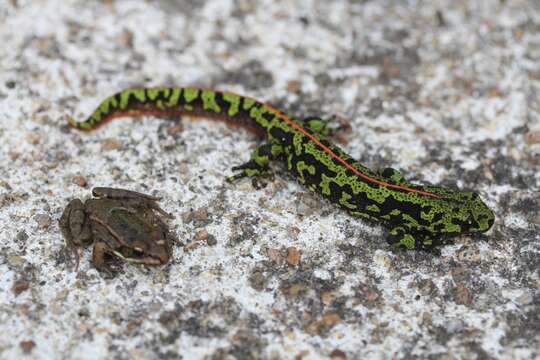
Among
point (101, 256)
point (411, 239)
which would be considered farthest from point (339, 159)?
point (101, 256)

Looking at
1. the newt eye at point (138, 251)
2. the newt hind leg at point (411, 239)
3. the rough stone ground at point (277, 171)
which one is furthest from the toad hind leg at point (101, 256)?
the newt hind leg at point (411, 239)

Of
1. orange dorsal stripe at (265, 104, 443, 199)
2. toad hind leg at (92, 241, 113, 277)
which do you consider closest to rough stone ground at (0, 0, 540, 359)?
toad hind leg at (92, 241, 113, 277)

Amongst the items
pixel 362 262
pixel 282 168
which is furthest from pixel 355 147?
pixel 362 262

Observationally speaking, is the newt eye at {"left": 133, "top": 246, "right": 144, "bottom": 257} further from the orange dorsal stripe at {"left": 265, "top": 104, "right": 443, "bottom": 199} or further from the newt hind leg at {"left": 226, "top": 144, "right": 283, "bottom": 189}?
the orange dorsal stripe at {"left": 265, "top": 104, "right": 443, "bottom": 199}

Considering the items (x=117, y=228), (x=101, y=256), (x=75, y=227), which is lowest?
(x=101, y=256)

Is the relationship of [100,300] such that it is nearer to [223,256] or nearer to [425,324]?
[223,256]

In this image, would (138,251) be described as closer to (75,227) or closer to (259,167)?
(75,227)
